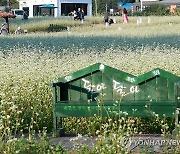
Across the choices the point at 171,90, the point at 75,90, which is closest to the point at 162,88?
the point at 171,90

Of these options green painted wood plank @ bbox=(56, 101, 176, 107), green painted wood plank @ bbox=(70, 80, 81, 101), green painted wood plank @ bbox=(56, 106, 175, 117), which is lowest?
green painted wood plank @ bbox=(56, 106, 175, 117)

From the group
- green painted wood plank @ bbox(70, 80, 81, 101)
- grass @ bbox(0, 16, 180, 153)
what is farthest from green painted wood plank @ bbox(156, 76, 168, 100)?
green painted wood plank @ bbox(70, 80, 81, 101)

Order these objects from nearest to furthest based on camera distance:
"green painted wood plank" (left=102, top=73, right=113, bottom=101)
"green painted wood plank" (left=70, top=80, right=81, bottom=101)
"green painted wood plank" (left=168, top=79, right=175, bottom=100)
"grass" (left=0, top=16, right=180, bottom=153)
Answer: "grass" (left=0, top=16, right=180, bottom=153), "green painted wood plank" (left=168, top=79, right=175, bottom=100), "green painted wood plank" (left=102, top=73, right=113, bottom=101), "green painted wood plank" (left=70, top=80, right=81, bottom=101)

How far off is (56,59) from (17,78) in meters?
2.79

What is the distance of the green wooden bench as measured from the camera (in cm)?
700

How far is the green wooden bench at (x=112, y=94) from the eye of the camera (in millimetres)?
7004

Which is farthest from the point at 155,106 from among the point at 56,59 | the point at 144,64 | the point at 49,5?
the point at 49,5

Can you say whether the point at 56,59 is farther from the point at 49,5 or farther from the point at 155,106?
the point at 49,5

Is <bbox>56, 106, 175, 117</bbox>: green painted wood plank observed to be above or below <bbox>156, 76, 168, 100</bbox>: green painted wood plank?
below

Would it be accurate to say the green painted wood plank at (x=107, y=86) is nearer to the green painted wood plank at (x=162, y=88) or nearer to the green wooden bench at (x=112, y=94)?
the green wooden bench at (x=112, y=94)

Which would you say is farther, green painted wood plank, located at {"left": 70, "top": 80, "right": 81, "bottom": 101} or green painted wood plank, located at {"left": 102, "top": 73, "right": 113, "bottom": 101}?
green painted wood plank, located at {"left": 70, "top": 80, "right": 81, "bottom": 101}

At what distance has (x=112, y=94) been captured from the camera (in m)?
7.50

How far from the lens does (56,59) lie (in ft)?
38.0

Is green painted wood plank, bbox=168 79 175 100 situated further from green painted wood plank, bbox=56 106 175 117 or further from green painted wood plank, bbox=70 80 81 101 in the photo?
green painted wood plank, bbox=70 80 81 101
